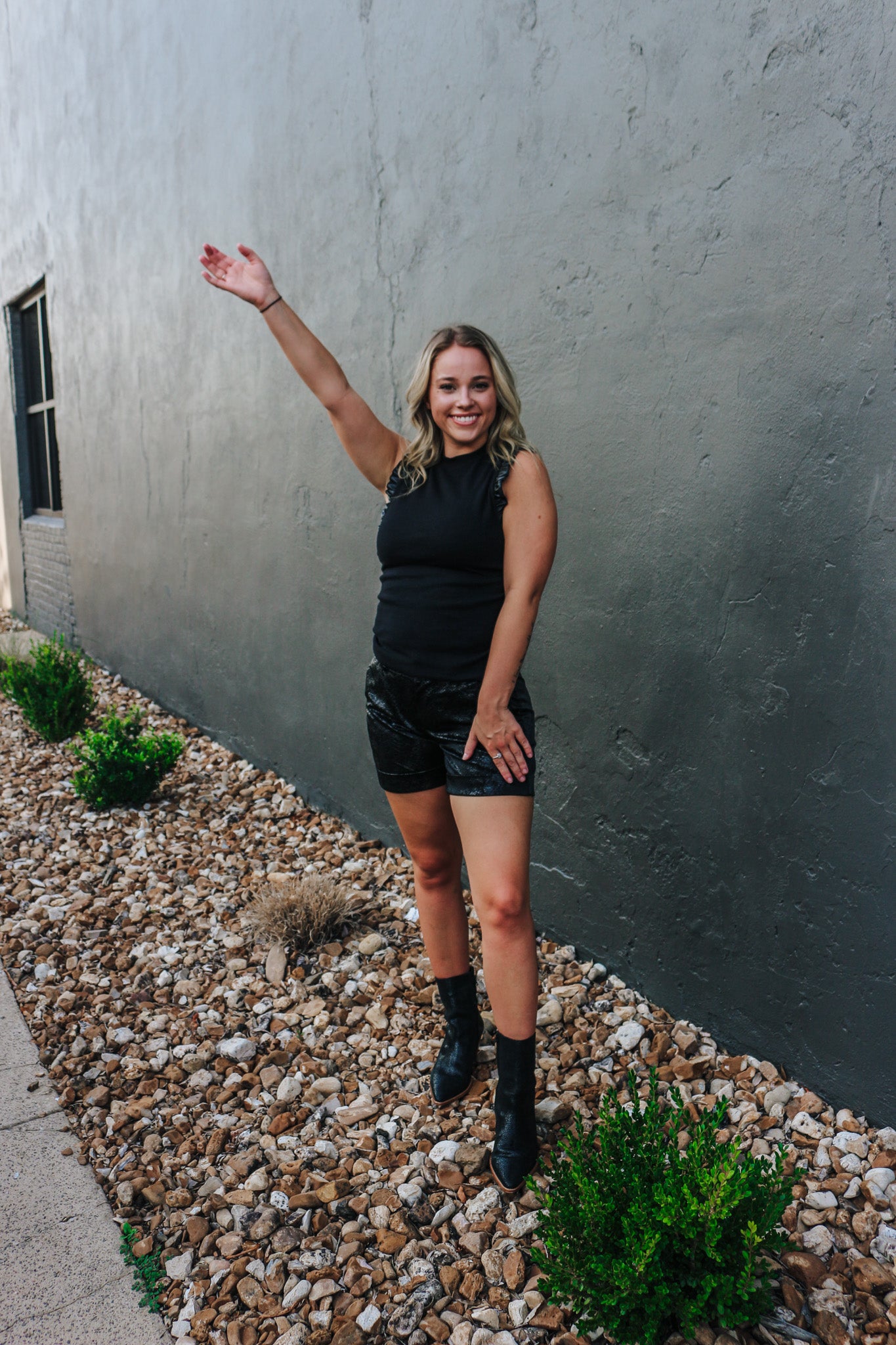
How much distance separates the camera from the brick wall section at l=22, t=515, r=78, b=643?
7.75 metres

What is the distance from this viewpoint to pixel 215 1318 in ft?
6.08

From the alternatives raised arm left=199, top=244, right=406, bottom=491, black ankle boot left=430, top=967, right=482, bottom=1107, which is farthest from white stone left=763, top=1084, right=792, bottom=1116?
raised arm left=199, top=244, right=406, bottom=491

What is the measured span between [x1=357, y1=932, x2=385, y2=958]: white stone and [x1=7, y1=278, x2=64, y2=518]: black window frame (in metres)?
5.95

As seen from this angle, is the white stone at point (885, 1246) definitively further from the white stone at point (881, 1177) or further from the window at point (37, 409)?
the window at point (37, 409)

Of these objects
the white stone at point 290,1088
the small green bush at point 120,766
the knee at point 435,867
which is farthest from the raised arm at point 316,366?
the small green bush at point 120,766

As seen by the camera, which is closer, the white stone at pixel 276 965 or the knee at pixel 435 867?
the knee at pixel 435 867

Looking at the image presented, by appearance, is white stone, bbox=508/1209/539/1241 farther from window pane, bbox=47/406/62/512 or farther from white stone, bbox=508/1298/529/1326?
window pane, bbox=47/406/62/512

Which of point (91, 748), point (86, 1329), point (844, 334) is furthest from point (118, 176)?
point (86, 1329)

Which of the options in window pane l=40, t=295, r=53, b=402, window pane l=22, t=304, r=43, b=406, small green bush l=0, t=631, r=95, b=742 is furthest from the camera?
window pane l=22, t=304, r=43, b=406

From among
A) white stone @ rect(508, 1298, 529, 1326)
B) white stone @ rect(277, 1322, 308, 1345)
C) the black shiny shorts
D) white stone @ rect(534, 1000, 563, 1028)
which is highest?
the black shiny shorts

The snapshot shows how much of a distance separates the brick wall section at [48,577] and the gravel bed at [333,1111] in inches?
172

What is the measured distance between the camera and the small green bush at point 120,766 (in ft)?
14.2

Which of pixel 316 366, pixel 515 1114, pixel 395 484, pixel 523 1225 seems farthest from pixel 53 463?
pixel 523 1225

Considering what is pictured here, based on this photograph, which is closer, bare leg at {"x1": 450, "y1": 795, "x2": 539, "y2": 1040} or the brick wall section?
bare leg at {"x1": 450, "y1": 795, "x2": 539, "y2": 1040}
